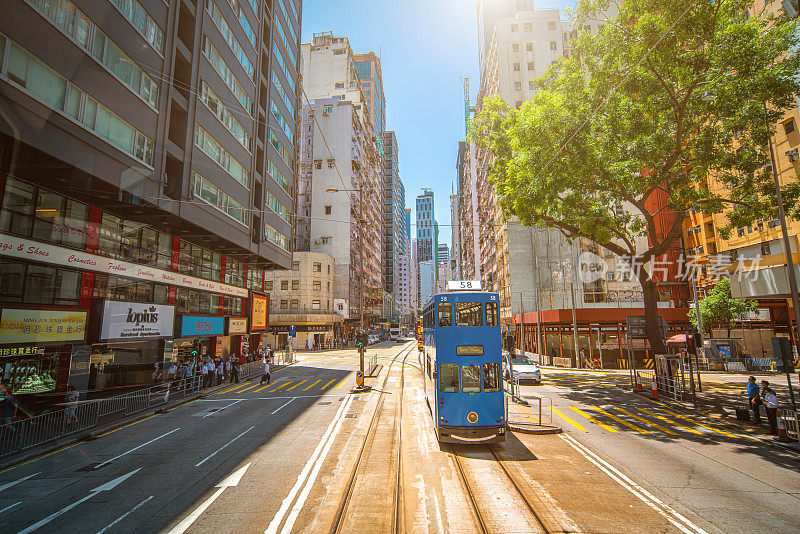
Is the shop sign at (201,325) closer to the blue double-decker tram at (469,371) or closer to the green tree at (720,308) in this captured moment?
the blue double-decker tram at (469,371)

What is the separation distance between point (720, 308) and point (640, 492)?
36285 millimetres

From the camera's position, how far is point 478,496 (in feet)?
25.8

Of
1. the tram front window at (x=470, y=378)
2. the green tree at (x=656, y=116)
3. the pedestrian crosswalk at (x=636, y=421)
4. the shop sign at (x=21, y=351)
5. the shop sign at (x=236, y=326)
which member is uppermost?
the green tree at (x=656, y=116)

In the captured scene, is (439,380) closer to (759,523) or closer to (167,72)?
(759,523)

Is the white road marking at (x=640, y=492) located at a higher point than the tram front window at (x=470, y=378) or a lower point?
lower

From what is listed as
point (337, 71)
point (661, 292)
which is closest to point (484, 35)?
point (337, 71)

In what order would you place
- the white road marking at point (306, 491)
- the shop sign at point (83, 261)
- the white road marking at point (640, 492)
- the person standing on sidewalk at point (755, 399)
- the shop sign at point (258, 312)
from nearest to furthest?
the white road marking at point (640, 492) < the white road marking at point (306, 491) < the person standing on sidewalk at point (755, 399) < the shop sign at point (83, 261) < the shop sign at point (258, 312)

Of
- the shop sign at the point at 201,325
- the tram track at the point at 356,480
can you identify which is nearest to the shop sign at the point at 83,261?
the shop sign at the point at 201,325

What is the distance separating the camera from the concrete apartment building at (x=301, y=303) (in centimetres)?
5841

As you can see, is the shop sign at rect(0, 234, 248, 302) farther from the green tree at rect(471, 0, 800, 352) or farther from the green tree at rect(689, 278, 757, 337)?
the green tree at rect(689, 278, 757, 337)

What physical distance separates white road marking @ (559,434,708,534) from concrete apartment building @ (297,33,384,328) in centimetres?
5455

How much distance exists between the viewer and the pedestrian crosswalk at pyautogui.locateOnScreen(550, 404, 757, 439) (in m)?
13.0

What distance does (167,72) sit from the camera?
20359mm

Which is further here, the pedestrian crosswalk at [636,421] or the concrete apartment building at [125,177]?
the concrete apartment building at [125,177]
